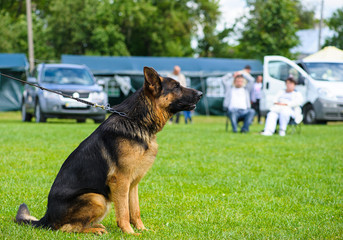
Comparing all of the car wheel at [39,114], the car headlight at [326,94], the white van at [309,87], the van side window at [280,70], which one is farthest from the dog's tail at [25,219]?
the car headlight at [326,94]

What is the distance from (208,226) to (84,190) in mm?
1281

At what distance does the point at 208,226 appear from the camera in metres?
4.34

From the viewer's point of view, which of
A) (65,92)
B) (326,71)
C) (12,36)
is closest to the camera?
(65,92)

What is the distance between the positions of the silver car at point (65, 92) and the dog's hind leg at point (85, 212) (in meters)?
13.0

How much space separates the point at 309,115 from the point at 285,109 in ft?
21.3

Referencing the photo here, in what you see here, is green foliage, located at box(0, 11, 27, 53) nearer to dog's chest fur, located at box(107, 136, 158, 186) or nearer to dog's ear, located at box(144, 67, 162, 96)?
dog's ear, located at box(144, 67, 162, 96)

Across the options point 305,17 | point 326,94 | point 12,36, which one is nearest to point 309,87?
point 326,94

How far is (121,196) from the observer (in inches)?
152

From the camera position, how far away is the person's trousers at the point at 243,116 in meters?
14.6

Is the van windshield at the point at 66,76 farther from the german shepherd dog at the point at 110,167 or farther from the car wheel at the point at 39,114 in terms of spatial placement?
the german shepherd dog at the point at 110,167

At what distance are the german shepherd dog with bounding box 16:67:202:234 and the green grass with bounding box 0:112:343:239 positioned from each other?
0.14 meters

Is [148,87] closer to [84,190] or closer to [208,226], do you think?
[84,190]

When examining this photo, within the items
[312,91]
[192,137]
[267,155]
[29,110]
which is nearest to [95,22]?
[29,110]

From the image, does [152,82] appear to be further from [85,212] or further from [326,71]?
[326,71]
